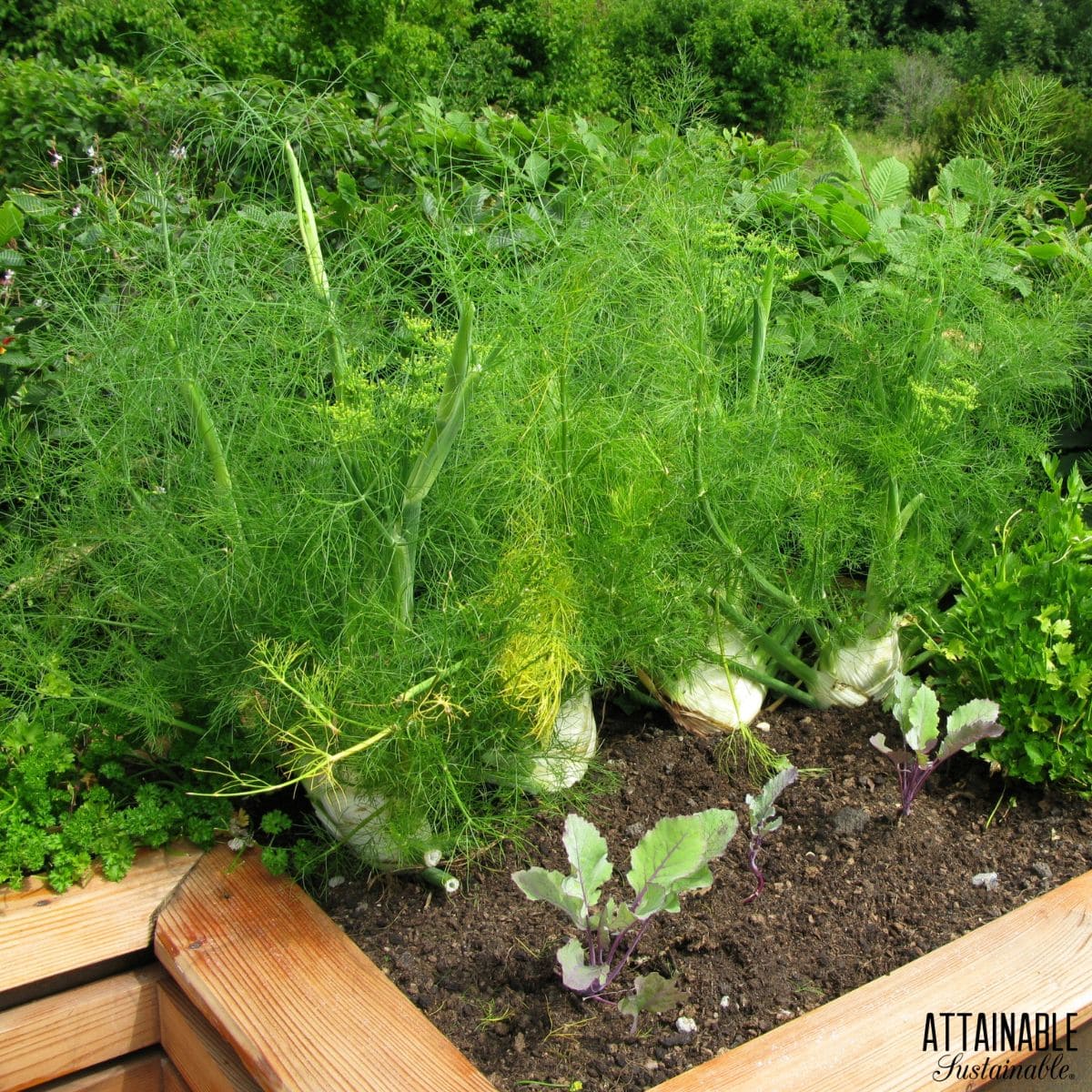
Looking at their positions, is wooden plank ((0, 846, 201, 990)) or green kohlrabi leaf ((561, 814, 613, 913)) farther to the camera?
wooden plank ((0, 846, 201, 990))

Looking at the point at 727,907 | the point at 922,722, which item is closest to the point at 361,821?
the point at 727,907

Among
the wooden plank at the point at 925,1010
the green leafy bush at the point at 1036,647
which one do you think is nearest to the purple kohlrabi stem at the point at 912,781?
the green leafy bush at the point at 1036,647

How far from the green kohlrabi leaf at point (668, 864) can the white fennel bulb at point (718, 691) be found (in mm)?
665

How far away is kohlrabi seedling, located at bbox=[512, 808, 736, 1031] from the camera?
139 cm

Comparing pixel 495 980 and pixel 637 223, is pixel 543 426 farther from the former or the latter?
pixel 495 980

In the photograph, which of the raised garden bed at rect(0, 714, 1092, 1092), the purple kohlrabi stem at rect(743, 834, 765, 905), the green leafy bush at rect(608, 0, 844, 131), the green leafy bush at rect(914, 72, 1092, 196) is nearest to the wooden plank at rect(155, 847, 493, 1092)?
the raised garden bed at rect(0, 714, 1092, 1092)

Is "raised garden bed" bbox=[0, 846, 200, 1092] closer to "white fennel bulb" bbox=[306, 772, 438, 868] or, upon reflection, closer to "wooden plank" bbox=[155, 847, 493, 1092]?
"wooden plank" bbox=[155, 847, 493, 1092]

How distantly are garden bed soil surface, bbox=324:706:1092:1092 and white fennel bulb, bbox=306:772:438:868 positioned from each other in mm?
68

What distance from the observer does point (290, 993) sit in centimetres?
144

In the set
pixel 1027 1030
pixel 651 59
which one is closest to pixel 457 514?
pixel 1027 1030

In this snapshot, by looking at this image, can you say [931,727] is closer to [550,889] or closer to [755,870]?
[755,870]

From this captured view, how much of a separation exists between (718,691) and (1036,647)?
0.60 metres

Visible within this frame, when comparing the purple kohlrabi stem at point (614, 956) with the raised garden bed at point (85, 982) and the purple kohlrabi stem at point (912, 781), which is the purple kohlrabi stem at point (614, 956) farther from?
the raised garden bed at point (85, 982)

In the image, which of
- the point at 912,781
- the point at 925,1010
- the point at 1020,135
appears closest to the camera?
the point at 925,1010
